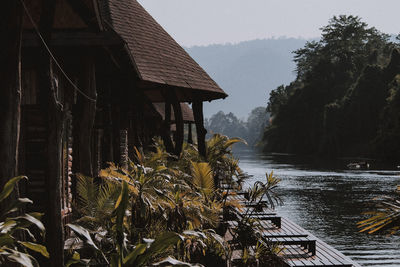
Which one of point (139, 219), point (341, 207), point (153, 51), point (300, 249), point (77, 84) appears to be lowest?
point (341, 207)

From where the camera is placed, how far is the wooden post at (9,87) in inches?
197

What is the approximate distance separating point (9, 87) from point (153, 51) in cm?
974

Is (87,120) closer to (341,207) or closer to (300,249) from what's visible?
(300,249)

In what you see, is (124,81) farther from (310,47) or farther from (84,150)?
(310,47)

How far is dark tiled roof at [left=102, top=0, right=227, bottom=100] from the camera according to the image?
44.7ft

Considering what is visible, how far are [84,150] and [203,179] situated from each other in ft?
8.66

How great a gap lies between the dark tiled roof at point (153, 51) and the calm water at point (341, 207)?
5.36 meters

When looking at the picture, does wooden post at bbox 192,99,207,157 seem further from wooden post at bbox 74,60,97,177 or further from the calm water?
wooden post at bbox 74,60,97,177

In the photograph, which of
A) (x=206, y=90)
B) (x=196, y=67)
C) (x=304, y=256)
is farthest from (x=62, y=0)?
(x=196, y=67)

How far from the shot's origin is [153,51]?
14695mm

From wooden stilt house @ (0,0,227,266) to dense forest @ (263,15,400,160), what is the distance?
48.8 metres

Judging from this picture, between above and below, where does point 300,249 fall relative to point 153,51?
below

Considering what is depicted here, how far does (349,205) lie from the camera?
25.3m

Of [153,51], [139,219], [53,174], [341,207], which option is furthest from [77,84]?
[341,207]
